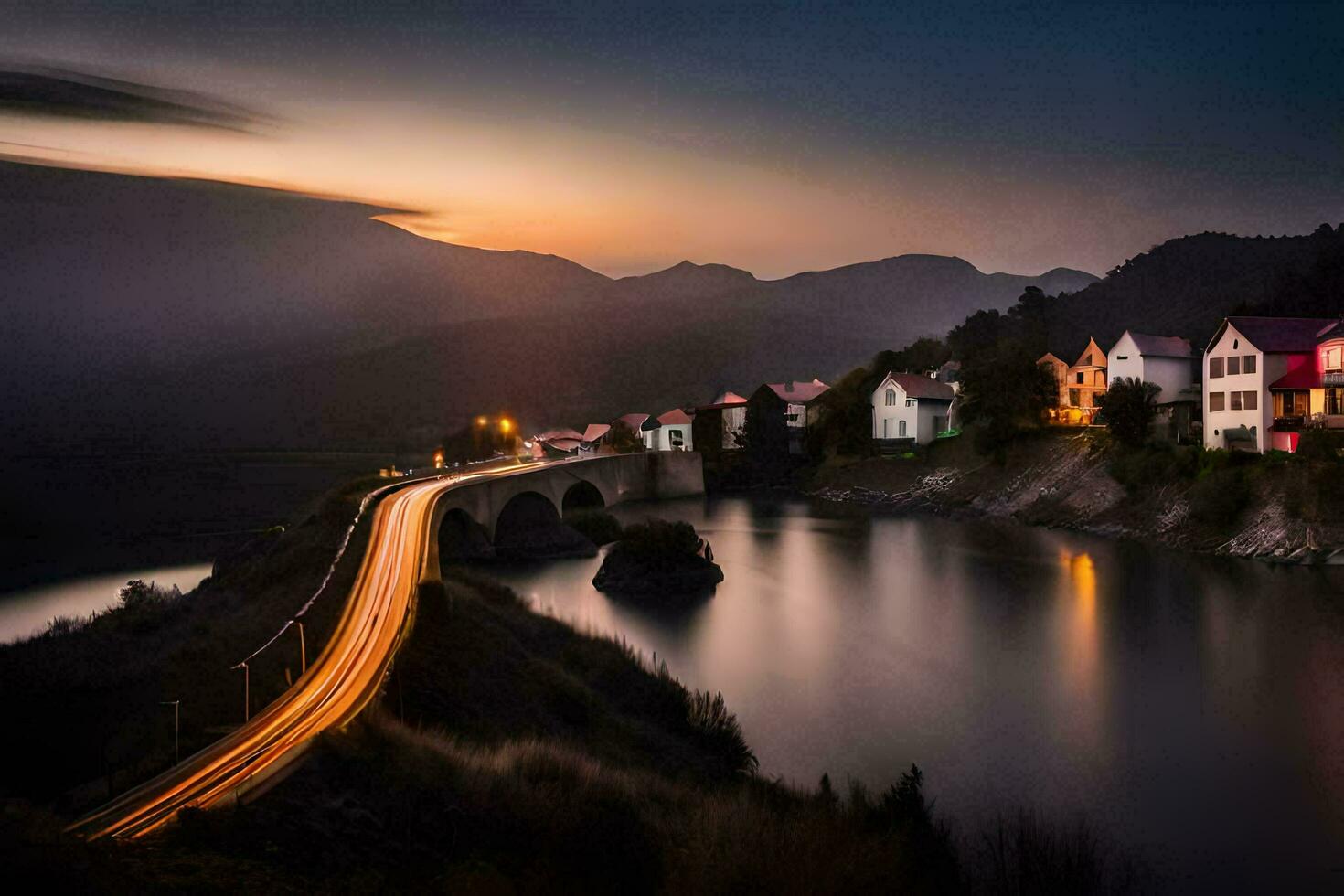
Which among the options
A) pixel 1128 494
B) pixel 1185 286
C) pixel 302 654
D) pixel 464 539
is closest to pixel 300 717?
pixel 302 654

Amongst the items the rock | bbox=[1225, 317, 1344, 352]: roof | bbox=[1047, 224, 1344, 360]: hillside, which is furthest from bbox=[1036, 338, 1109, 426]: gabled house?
the rock

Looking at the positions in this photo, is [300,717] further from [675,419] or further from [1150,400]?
[675,419]

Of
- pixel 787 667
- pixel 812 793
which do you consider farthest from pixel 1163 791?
pixel 787 667

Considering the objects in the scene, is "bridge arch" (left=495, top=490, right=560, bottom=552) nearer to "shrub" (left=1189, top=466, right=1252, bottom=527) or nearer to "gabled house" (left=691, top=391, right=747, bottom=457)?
"shrub" (left=1189, top=466, right=1252, bottom=527)

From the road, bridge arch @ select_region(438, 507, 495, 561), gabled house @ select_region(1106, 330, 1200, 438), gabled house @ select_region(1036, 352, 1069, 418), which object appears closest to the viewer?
the road

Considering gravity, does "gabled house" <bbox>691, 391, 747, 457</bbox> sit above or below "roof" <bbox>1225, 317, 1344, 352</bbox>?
below

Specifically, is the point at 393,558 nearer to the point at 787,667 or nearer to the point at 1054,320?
the point at 787,667
